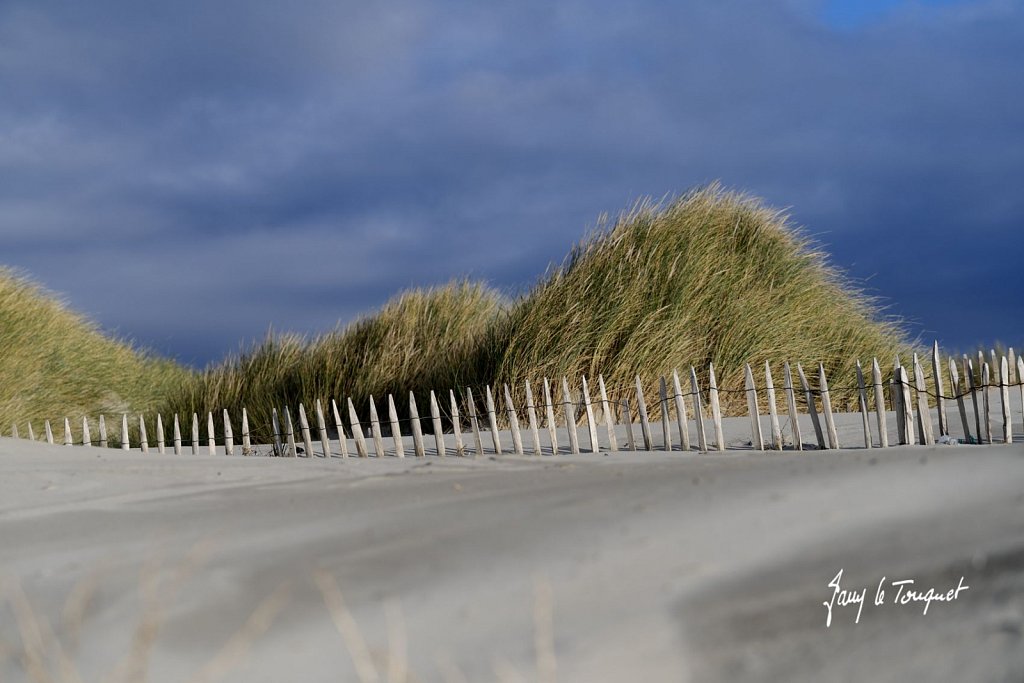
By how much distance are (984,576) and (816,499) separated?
2.19 feet

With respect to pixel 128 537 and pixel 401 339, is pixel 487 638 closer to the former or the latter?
pixel 128 537

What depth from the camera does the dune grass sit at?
9.31m

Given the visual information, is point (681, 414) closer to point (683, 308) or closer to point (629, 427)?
point (629, 427)

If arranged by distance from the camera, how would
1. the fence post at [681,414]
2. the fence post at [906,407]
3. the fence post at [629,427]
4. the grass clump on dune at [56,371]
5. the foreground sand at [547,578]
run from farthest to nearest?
the grass clump on dune at [56,371] → the fence post at [629,427] → the fence post at [681,414] → the fence post at [906,407] → the foreground sand at [547,578]

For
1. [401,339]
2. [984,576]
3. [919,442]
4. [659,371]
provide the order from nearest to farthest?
[984,576] < [919,442] < [659,371] < [401,339]

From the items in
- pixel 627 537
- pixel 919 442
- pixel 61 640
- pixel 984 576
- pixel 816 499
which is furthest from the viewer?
pixel 919 442

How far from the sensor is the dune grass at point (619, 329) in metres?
9.31

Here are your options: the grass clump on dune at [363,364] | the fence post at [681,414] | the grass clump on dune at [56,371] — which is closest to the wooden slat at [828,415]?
the fence post at [681,414]

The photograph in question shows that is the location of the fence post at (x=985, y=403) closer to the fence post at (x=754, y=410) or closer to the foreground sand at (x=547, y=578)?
the fence post at (x=754, y=410)

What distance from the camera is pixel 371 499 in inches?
150

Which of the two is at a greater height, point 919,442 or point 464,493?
point 464,493

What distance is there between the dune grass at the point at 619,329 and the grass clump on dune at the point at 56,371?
2535 millimetres

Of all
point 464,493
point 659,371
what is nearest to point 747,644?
point 464,493

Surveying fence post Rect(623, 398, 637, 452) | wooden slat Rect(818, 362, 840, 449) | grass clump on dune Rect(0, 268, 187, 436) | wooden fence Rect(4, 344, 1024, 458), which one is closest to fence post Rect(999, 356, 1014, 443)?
wooden fence Rect(4, 344, 1024, 458)
